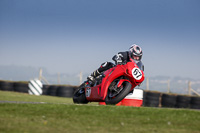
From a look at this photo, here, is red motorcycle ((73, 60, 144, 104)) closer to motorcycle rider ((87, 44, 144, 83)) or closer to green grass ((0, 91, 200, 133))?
motorcycle rider ((87, 44, 144, 83))

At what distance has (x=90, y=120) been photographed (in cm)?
555

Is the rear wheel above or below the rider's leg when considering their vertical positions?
below

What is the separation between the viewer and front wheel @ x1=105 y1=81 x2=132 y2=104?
8.62 metres

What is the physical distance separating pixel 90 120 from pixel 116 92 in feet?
11.3

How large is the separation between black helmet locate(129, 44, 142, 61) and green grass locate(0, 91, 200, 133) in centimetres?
260

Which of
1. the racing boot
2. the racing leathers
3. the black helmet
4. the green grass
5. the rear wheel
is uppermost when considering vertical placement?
the black helmet

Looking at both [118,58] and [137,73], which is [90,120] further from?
[118,58]

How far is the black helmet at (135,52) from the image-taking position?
9.31 m

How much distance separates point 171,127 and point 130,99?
705cm

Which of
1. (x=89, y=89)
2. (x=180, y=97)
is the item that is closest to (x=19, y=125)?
(x=89, y=89)

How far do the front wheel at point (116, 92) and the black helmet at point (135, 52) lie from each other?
35.2 inches

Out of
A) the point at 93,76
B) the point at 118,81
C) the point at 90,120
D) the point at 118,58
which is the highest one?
the point at 118,58

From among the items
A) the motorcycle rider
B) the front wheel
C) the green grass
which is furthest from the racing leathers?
the green grass

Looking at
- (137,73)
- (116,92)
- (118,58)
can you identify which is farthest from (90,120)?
(118,58)
